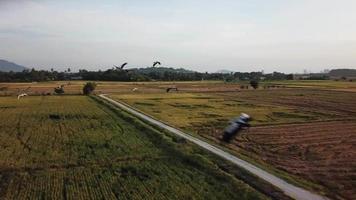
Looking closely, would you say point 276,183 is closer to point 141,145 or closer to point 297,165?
point 297,165

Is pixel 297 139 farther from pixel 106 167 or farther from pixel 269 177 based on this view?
pixel 106 167

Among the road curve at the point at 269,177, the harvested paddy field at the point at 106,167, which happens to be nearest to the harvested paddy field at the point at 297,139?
the road curve at the point at 269,177

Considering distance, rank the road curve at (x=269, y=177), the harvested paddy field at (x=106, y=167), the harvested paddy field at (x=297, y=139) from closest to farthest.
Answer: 1. the road curve at (x=269, y=177)
2. the harvested paddy field at (x=106, y=167)
3. the harvested paddy field at (x=297, y=139)

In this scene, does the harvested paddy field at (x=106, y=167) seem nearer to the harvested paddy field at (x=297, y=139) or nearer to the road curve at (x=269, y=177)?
the road curve at (x=269, y=177)

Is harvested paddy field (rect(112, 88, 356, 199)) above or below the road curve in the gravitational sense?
below

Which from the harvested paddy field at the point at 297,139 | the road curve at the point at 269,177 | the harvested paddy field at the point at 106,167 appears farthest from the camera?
the harvested paddy field at the point at 297,139

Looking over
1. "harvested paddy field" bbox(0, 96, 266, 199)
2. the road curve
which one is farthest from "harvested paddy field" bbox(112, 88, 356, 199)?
"harvested paddy field" bbox(0, 96, 266, 199)

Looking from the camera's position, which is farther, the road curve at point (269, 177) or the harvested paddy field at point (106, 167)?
the harvested paddy field at point (106, 167)

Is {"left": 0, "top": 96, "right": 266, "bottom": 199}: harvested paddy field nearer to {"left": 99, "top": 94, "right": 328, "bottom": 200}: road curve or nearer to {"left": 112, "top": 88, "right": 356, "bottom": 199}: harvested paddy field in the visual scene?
{"left": 99, "top": 94, "right": 328, "bottom": 200}: road curve
